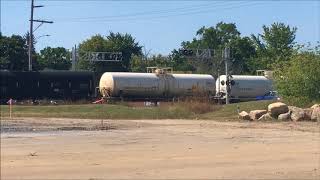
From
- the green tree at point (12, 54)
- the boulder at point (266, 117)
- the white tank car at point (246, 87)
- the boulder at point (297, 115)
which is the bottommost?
the boulder at point (266, 117)

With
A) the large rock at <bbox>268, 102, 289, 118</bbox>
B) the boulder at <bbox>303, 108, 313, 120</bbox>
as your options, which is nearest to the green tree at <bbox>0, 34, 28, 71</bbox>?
the large rock at <bbox>268, 102, 289, 118</bbox>

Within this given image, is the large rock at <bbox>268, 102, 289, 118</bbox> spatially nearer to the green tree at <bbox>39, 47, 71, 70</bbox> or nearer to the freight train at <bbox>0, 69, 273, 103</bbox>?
the freight train at <bbox>0, 69, 273, 103</bbox>

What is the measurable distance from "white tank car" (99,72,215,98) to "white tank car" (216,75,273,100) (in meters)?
4.24

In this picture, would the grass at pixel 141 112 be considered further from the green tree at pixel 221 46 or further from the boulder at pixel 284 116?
the green tree at pixel 221 46

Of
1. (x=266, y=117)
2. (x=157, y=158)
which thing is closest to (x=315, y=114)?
(x=266, y=117)

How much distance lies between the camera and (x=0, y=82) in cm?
5178

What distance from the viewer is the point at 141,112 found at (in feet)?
135

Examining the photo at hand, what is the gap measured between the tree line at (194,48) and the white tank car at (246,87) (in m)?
2.90

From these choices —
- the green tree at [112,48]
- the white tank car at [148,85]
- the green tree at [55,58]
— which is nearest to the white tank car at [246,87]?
the white tank car at [148,85]

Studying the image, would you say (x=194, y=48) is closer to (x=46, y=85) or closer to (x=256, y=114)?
(x=46, y=85)

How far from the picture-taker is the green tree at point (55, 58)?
135 metres

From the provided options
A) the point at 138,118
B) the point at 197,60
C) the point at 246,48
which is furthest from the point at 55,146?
the point at 246,48

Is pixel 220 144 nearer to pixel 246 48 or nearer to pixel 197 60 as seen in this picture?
pixel 197 60

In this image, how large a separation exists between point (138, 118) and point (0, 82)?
710 inches
